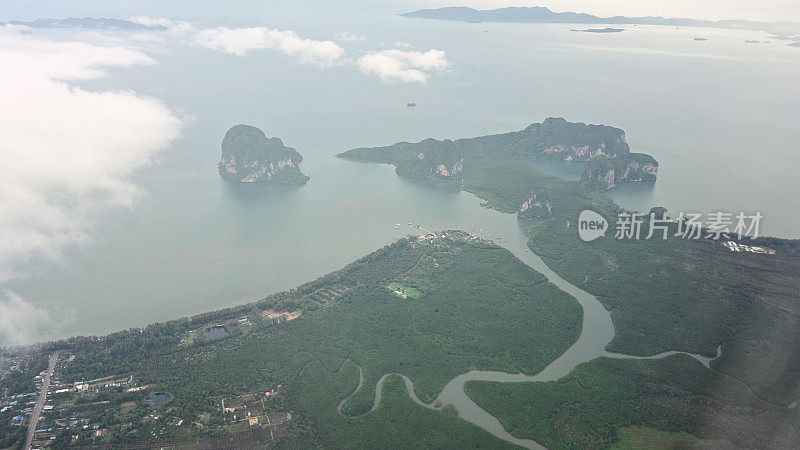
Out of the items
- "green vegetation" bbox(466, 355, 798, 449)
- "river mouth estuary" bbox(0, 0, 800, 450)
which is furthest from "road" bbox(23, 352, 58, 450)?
"green vegetation" bbox(466, 355, 798, 449)

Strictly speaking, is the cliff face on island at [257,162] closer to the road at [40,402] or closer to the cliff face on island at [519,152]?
the cliff face on island at [519,152]

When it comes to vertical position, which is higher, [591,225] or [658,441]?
[591,225]

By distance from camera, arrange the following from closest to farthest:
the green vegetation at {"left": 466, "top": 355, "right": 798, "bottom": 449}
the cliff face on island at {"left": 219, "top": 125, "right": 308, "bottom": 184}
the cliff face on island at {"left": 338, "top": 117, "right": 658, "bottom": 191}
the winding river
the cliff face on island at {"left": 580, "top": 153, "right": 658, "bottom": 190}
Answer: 1. the green vegetation at {"left": 466, "top": 355, "right": 798, "bottom": 449}
2. the winding river
3. the cliff face on island at {"left": 580, "top": 153, "right": 658, "bottom": 190}
4. the cliff face on island at {"left": 219, "top": 125, "right": 308, "bottom": 184}
5. the cliff face on island at {"left": 338, "top": 117, "right": 658, "bottom": 191}

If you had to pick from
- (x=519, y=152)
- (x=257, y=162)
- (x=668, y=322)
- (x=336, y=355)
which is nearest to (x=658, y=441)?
(x=668, y=322)

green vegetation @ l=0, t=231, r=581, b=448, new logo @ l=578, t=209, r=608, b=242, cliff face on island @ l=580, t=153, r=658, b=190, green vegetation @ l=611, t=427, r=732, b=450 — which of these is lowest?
green vegetation @ l=611, t=427, r=732, b=450

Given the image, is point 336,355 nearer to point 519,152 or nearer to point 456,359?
point 456,359

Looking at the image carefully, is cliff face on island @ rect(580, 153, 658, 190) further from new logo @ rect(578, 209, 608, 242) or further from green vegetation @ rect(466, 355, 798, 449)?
green vegetation @ rect(466, 355, 798, 449)
